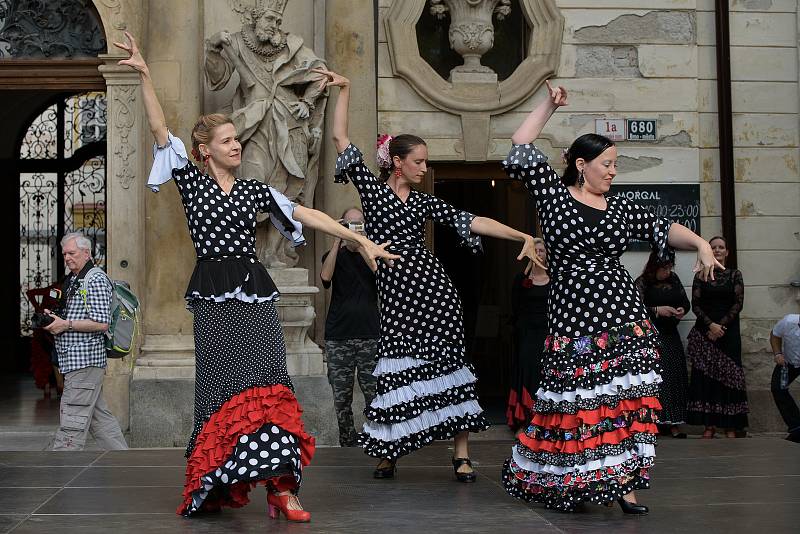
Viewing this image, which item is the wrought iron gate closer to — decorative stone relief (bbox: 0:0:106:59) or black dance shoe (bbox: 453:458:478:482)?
decorative stone relief (bbox: 0:0:106:59)

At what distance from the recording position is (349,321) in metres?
9.36

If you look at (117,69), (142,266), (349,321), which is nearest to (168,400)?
(142,266)

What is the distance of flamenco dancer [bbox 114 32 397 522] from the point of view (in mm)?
5805

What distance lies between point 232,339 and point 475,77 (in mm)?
6253

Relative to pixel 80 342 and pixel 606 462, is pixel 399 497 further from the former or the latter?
pixel 80 342

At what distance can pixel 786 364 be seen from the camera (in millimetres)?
11250

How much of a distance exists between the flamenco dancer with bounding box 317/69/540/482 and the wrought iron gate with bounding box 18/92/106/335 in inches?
451

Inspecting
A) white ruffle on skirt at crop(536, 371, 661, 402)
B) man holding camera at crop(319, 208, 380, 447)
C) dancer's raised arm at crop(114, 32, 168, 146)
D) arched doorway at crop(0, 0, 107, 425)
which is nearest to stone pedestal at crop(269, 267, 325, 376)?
man holding camera at crop(319, 208, 380, 447)

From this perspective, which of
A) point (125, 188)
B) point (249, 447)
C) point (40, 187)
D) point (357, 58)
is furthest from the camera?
point (40, 187)

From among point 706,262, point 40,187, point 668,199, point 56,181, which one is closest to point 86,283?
point 706,262

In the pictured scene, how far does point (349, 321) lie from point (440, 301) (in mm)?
2267

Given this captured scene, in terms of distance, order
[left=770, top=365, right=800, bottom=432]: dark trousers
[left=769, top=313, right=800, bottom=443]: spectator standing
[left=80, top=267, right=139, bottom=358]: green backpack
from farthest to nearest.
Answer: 1. [left=770, top=365, right=800, bottom=432]: dark trousers
2. [left=769, top=313, right=800, bottom=443]: spectator standing
3. [left=80, top=267, right=139, bottom=358]: green backpack

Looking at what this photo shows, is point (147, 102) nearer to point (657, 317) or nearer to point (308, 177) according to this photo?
point (308, 177)

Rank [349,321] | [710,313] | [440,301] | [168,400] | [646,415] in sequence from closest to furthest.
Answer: [646,415] → [440,301] → [349,321] → [168,400] → [710,313]
